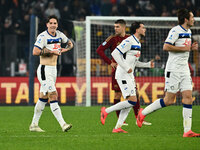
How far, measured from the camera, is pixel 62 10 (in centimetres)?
2298

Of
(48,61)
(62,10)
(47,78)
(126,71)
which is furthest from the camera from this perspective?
(62,10)

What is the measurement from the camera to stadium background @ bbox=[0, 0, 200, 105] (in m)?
17.9

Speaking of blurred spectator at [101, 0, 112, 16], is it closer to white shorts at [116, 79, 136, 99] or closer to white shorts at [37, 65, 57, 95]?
white shorts at [37, 65, 57, 95]

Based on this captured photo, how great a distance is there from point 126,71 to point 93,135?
1.20 meters

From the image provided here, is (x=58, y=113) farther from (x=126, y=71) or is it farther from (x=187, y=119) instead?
(x=187, y=119)

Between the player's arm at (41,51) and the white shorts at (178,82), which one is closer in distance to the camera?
the white shorts at (178,82)

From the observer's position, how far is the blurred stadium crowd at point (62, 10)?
2150 centimetres

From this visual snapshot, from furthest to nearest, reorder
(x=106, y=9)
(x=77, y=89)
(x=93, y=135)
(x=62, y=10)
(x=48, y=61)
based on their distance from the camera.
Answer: (x=106, y=9) → (x=62, y=10) → (x=77, y=89) → (x=48, y=61) → (x=93, y=135)

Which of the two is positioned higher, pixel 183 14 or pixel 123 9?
pixel 123 9

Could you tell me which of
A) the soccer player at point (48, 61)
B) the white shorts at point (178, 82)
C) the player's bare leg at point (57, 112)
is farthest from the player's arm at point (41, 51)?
the white shorts at point (178, 82)

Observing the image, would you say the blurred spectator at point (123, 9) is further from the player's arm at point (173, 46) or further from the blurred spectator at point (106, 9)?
the player's arm at point (173, 46)

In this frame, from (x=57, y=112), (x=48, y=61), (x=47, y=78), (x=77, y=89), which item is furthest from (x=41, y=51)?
(x=77, y=89)

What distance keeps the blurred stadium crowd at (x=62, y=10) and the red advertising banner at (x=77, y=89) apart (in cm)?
248

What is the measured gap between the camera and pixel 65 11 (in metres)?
22.5
